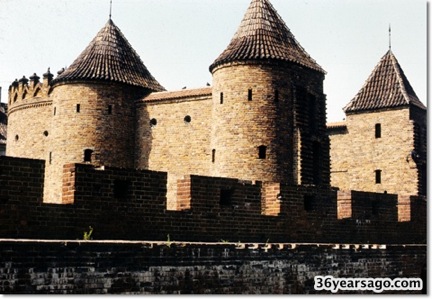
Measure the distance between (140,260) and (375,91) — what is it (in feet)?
70.3

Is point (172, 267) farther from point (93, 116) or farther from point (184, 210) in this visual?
point (93, 116)

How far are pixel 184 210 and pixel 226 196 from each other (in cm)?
121

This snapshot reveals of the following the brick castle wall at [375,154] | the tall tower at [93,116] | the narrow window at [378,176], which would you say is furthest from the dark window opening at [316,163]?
the tall tower at [93,116]

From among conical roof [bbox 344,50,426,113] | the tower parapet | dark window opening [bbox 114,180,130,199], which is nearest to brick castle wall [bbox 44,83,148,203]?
the tower parapet

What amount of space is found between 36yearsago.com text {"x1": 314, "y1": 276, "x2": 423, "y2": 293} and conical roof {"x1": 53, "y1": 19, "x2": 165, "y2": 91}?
51.7ft

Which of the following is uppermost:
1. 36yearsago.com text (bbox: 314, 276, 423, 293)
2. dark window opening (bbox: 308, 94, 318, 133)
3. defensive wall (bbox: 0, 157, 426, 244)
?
dark window opening (bbox: 308, 94, 318, 133)

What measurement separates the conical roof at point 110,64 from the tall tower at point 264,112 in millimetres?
4655

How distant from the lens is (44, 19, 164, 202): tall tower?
85.8 ft

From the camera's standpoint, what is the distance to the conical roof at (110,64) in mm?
26734

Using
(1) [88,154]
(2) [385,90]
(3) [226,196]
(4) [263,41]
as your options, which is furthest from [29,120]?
(3) [226,196]

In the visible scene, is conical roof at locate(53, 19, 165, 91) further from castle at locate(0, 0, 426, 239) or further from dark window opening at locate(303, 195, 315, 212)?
dark window opening at locate(303, 195, 315, 212)

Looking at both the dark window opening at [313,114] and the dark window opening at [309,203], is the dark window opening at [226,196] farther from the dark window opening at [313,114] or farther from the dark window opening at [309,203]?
the dark window opening at [313,114]

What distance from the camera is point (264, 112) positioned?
2255cm

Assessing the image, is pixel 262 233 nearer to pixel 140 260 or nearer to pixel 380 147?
pixel 140 260
